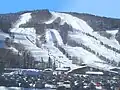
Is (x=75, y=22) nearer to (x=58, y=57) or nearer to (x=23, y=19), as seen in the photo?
(x=23, y=19)

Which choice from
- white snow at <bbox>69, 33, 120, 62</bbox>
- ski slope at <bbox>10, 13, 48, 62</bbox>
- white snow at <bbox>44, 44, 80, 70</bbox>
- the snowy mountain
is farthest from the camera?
white snow at <bbox>69, 33, 120, 62</bbox>

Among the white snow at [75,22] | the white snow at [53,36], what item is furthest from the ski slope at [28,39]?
the white snow at [75,22]

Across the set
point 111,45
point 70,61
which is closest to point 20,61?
point 70,61

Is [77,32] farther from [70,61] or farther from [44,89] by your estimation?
[44,89]

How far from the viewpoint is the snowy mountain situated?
82562 millimetres

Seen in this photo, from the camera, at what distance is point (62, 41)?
365 feet

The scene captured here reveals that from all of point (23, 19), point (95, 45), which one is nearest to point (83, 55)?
point (95, 45)

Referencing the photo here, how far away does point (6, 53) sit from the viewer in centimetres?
6656

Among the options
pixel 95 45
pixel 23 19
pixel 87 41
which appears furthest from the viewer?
pixel 23 19

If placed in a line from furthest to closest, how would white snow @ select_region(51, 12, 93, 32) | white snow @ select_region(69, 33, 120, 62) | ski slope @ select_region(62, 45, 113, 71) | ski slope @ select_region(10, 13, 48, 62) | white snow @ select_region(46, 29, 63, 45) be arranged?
white snow @ select_region(51, 12, 93, 32) < white snow @ select_region(46, 29, 63, 45) < white snow @ select_region(69, 33, 120, 62) < ski slope @ select_region(62, 45, 113, 71) < ski slope @ select_region(10, 13, 48, 62)

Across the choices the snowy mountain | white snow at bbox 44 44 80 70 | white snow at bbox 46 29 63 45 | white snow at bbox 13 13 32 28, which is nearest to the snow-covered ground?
the snowy mountain

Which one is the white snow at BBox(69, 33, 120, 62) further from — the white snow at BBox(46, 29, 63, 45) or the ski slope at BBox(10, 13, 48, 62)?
the ski slope at BBox(10, 13, 48, 62)

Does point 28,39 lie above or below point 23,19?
below

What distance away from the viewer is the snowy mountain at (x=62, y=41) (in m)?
82.6
